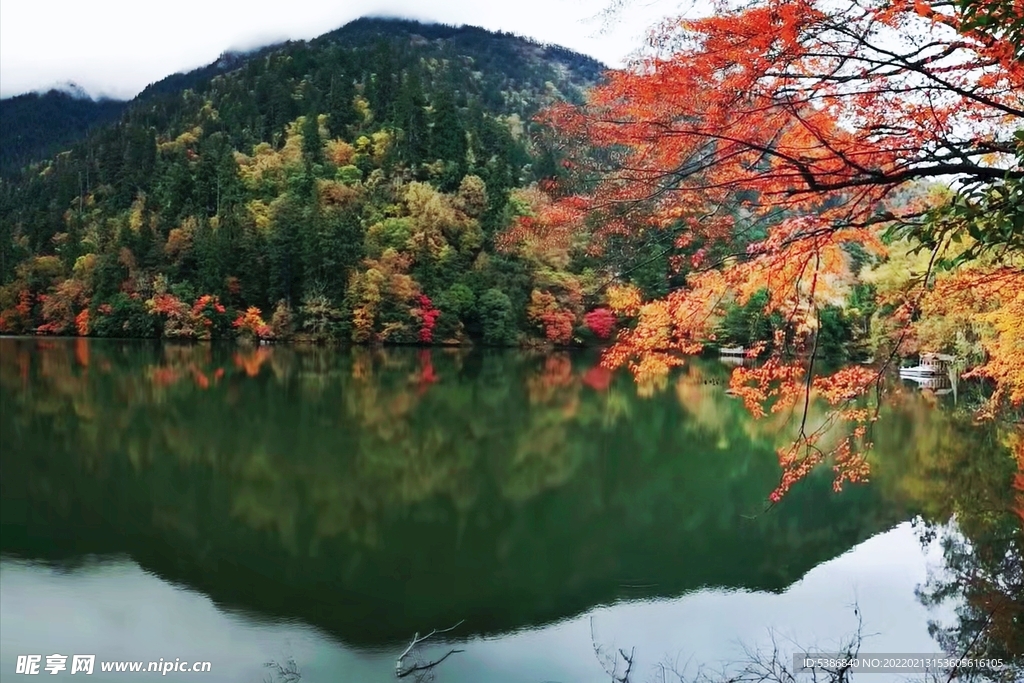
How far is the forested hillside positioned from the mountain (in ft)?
105

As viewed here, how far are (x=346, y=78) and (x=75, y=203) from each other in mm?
19700

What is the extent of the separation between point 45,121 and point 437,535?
355ft

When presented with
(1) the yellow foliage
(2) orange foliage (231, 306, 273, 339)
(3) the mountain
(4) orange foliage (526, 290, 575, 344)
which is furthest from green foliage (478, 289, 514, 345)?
(3) the mountain

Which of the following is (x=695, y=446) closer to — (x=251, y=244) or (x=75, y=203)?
(x=251, y=244)

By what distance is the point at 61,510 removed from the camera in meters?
8.13

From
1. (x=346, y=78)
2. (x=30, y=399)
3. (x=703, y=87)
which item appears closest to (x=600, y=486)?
(x=703, y=87)

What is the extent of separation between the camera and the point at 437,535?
297 inches

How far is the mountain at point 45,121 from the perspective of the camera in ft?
256

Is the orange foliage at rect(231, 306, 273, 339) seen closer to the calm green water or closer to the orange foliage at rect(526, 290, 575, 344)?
the orange foliage at rect(526, 290, 575, 344)

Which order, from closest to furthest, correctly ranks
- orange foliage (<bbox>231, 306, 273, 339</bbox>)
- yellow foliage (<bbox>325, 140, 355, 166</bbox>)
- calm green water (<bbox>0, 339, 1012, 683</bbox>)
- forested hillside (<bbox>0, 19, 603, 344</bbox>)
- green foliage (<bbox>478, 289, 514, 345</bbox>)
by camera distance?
calm green water (<bbox>0, 339, 1012, 683</bbox>), green foliage (<bbox>478, 289, 514, 345</bbox>), orange foliage (<bbox>231, 306, 273, 339</bbox>), forested hillside (<bbox>0, 19, 603, 344</bbox>), yellow foliage (<bbox>325, 140, 355, 166</bbox>)

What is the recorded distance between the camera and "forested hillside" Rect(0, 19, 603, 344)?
1292 inches

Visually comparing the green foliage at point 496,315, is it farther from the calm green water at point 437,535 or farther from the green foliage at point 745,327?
the calm green water at point 437,535

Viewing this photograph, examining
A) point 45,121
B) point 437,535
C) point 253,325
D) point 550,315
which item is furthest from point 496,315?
point 45,121

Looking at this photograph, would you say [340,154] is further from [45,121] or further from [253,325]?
[45,121]
